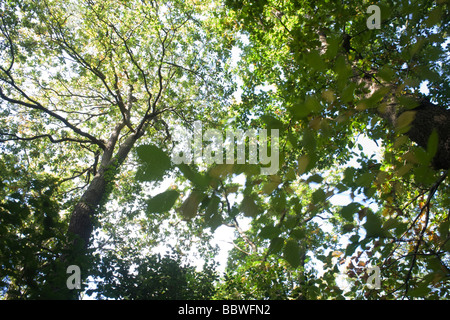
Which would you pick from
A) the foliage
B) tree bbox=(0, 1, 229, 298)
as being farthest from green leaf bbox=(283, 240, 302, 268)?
tree bbox=(0, 1, 229, 298)

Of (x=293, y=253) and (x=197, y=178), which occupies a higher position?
(x=197, y=178)

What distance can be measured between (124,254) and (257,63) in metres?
5.49

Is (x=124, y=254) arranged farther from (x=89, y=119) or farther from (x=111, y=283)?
(x=89, y=119)

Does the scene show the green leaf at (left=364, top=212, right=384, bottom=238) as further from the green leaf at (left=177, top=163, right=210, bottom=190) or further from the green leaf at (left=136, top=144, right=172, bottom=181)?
the green leaf at (left=136, top=144, right=172, bottom=181)

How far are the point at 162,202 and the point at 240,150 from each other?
10.6 inches

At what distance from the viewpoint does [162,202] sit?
0.57m

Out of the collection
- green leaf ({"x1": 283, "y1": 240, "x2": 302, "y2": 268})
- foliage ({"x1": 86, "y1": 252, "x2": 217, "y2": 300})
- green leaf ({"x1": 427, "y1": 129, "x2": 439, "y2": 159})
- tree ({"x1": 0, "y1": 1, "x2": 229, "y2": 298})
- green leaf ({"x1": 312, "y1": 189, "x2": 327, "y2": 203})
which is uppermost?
tree ({"x1": 0, "y1": 1, "x2": 229, "y2": 298})

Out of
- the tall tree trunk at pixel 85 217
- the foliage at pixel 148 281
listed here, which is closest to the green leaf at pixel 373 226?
the tall tree trunk at pixel 85 217

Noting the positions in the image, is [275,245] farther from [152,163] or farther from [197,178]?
[152,163]

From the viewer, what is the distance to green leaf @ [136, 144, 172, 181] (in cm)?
50

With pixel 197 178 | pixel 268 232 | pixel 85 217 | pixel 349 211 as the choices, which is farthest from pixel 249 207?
pixel 85 217

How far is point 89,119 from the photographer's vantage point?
9.46 m

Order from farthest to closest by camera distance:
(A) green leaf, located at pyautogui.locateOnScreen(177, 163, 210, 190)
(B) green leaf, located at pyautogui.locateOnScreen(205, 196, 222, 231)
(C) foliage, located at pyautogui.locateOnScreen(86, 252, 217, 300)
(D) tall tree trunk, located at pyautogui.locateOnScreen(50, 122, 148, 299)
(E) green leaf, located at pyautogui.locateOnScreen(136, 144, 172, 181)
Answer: (C) foliage, located at pyautogui.locateOnScreen(86, 252, 217, 300)
(D) tall tree trunk, located at pyautogui.locateOnScreen(50, 122, 148, 299)
(B) green leaf, located at pyautogui.locateOnScreen(205, 196, 222, 231)
(A) green leaf, located at pyautogui.locateOnScreen(177, 163, 210, 190)
(E) green leaf, located at pyautogui.locateOnScreen(136, 144, 172, 181)

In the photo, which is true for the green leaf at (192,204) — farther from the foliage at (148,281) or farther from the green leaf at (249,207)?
the foliage at (148,281)
